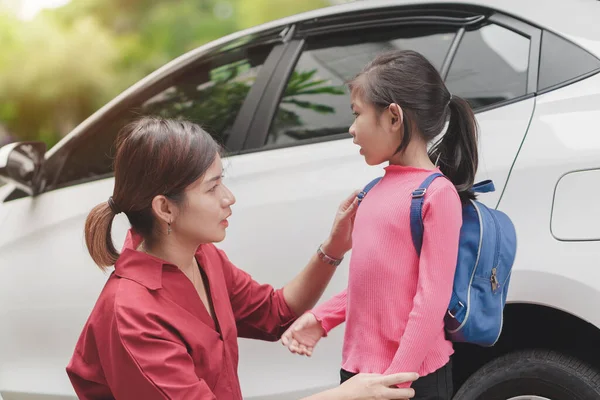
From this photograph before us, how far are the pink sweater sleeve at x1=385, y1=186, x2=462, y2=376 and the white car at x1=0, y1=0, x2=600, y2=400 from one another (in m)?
0.50

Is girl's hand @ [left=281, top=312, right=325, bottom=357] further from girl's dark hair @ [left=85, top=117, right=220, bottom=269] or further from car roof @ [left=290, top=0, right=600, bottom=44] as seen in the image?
car roof @ [left=290, top=0, right=600, bottom=44]

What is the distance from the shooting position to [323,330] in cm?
191

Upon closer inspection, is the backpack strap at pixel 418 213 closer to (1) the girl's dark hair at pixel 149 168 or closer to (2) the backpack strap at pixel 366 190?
(2) the backpack strap at pixel 366 190

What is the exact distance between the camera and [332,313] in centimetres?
190

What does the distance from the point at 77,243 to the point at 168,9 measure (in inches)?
128

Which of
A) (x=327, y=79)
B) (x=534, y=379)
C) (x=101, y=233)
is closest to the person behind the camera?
(x=101, y=233)

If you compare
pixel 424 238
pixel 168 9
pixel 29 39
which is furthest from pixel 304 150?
pixel 29 39

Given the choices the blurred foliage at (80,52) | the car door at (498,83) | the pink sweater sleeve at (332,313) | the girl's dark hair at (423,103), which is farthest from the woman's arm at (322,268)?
the blurred foliage at (80,52)

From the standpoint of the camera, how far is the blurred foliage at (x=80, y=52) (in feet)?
17.6

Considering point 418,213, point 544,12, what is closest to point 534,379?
point 418,213

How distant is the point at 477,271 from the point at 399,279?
15 centimetres

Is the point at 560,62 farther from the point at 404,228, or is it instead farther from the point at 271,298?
the point at 271,298

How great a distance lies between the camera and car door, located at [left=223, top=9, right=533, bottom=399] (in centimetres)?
229

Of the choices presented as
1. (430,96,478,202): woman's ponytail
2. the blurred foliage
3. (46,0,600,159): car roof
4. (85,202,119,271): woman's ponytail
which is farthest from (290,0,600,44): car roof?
the blurred foliage
